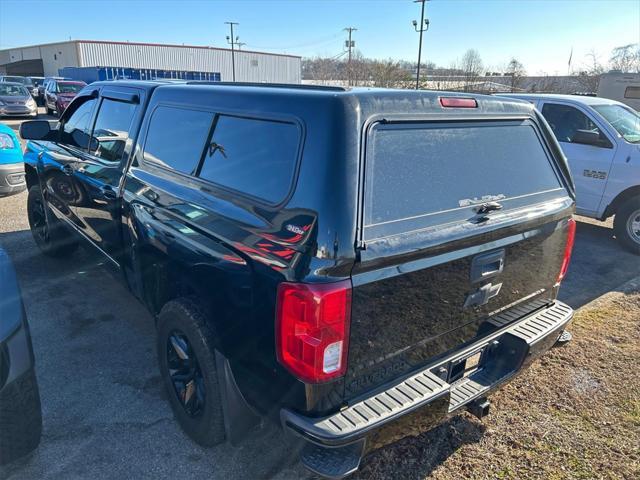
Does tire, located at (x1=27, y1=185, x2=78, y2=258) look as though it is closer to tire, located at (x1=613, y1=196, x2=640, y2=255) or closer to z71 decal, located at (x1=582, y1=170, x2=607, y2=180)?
z71 decal, located at (x1=582, y1=170, x2=607, y2=180)

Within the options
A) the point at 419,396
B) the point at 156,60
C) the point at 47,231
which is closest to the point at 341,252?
the point at 419,396

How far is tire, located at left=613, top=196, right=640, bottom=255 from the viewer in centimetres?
607

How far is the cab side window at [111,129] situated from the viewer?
3.37 meters

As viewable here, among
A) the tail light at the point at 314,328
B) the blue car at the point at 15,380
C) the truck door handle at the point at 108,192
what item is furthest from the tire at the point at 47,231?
the tail light at the point at 314,328

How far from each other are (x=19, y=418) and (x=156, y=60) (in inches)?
2133

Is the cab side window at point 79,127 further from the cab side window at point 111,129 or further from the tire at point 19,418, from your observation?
the tire at point 19,418

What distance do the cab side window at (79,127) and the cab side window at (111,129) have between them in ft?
0.72

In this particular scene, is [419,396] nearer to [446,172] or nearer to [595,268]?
[446,172]

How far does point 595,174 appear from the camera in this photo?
6.30 metres

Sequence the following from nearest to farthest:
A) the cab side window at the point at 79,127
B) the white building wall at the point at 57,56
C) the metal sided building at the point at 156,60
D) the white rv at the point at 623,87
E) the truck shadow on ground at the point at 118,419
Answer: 1. the truck shadow on ground at the point at 118,419
2. the cab side window at the point at 79,127
3. the white rv at the point at 623,87
4. the metal sided building at the point at 156,60
5. the white building wall at the point at 57,56

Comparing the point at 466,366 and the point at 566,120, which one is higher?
the point at 566,120

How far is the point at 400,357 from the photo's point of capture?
82.8 inches

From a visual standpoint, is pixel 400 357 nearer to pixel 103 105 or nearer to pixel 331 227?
pixel 331 227

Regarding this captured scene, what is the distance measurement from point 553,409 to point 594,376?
0.62 meters
